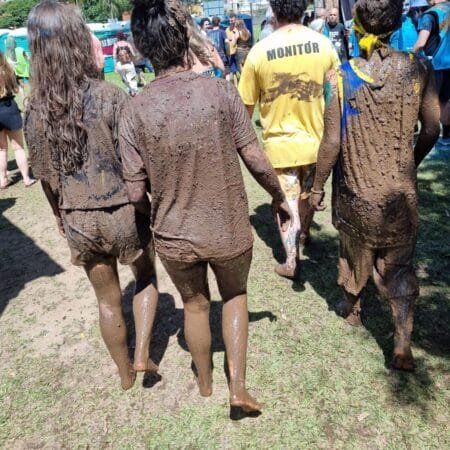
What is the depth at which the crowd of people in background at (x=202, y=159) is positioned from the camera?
197cm

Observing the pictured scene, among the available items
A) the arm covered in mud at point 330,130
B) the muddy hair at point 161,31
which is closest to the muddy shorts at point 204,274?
the arm covered in mud at point 330,130

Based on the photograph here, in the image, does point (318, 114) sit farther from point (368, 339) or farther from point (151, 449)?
point (151, 449)

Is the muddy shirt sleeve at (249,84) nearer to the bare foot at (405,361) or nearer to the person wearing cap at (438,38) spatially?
the bare foot at (405,361)

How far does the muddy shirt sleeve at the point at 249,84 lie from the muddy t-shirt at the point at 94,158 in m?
1.27

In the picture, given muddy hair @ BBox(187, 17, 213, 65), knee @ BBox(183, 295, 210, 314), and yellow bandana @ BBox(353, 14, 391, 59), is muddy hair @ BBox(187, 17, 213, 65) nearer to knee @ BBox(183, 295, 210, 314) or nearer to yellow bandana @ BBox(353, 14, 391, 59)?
yellow bandana @ BBox(353, 14, 391, 59)

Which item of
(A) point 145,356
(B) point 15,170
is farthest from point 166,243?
(B) point 15,170

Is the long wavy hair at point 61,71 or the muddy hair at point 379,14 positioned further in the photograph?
the muddy hair at point 379,14

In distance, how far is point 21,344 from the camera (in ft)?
11.0

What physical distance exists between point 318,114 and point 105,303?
208 cm

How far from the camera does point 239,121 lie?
204cm

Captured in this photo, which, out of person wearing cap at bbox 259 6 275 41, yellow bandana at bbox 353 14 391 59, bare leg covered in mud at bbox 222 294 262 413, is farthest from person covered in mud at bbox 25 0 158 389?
person wearing cap at bbox 259 6 275 41

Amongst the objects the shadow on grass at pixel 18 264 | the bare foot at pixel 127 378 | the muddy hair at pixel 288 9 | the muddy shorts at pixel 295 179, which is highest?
the muddy hair at pixel 288 9

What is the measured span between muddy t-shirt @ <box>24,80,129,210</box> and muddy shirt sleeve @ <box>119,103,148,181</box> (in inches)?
5.6

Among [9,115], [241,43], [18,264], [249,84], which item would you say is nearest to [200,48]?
[249,84]
